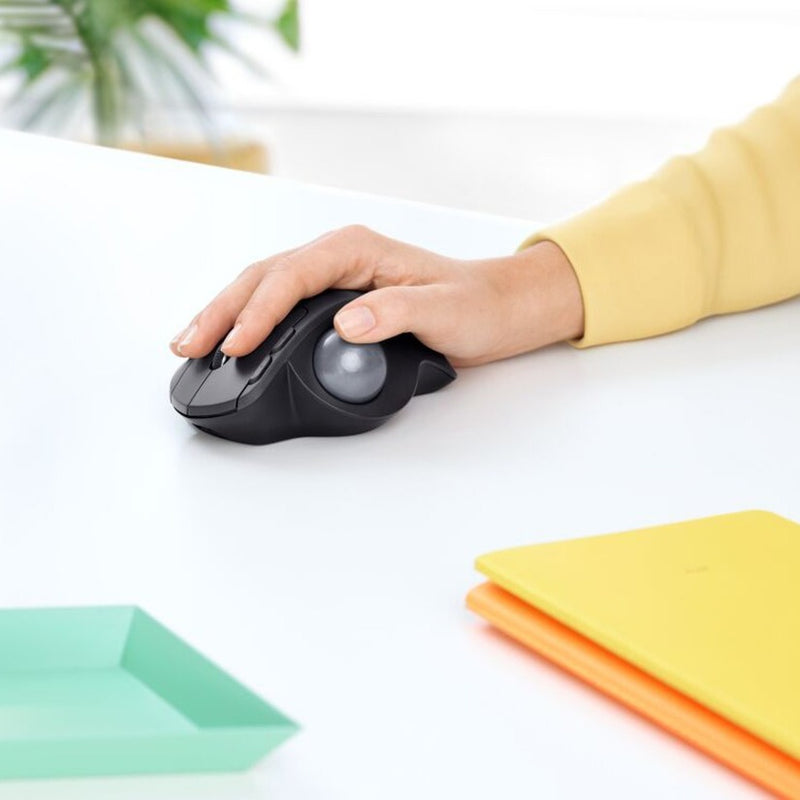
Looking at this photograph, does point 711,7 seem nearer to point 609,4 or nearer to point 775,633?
point 609,4

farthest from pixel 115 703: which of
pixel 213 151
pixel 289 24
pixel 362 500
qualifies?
pixel 289 24

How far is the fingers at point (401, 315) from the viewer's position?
747 mm

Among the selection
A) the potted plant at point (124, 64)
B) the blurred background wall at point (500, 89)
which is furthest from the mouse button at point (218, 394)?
the blurred background wall at point (500, 89)

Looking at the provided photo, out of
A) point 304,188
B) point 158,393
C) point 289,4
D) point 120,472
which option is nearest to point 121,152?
point 304,188

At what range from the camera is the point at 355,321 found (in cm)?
75

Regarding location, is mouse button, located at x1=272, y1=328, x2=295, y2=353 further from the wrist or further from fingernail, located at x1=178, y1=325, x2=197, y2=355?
the wrist

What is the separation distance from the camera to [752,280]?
97 centimetres

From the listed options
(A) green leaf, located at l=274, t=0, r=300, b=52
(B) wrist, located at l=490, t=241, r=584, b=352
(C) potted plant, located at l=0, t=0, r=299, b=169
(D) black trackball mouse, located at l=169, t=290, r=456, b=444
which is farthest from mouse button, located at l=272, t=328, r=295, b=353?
(A) green leaf, located at l=274, t=0, r=300, b=52

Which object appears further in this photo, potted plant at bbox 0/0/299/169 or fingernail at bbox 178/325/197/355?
potted plant at bbox 0/0/299/169

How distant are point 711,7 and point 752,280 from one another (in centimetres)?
222

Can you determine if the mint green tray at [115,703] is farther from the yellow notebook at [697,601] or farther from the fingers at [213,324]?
the fingers at [213,324]

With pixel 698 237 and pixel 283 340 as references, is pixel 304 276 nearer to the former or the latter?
pixel 283 340

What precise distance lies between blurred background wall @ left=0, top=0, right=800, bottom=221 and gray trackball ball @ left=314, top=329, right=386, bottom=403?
8.12 feet

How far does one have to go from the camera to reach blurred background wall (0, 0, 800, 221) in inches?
120
